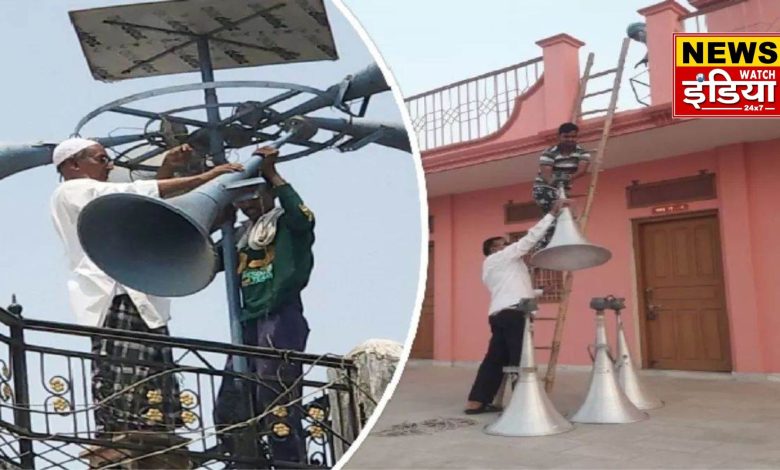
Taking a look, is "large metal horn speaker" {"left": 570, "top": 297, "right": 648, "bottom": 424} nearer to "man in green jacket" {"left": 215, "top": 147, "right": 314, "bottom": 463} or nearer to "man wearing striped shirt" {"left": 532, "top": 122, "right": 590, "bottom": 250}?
"man wearing striped shirt" {"left": 532, "top": 122, "right": 590, "bottom": 250}

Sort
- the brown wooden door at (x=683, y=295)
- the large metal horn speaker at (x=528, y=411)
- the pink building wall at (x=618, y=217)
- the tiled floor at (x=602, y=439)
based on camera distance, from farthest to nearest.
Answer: the brown wooden door at (x=683, y=295) → the pink building wall at (x=618, y=217) → the large metal horn speaker at (x=528, y=411) → the tiled floor at (x=602, y=439)

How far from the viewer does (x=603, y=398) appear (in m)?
4.18

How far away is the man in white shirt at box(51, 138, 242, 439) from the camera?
1.39 meters

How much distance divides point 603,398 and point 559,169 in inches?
51.9

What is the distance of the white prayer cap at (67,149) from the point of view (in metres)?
1.38

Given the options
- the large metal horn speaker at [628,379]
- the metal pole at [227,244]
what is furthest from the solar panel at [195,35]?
the large metal horn speaker at [628,379]

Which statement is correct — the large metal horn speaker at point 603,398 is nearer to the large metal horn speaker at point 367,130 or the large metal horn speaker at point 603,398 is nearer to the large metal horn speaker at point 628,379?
the large metal horn speaker at point 628,379

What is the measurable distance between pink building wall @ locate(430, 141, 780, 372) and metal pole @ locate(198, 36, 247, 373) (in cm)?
431

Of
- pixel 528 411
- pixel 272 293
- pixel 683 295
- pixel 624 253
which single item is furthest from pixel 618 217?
pixel 272 293

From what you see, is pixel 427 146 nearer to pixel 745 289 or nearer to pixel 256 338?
pixel 745 289

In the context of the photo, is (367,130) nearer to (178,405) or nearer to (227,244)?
(227,244)

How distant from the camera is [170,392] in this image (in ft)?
4.65

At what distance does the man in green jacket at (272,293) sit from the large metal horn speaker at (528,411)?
2.61 meters

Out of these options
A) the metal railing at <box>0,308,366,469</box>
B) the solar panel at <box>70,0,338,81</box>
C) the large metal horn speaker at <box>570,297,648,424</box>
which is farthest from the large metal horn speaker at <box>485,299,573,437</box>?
the solar panel at <box>70,0,338,81</box>
